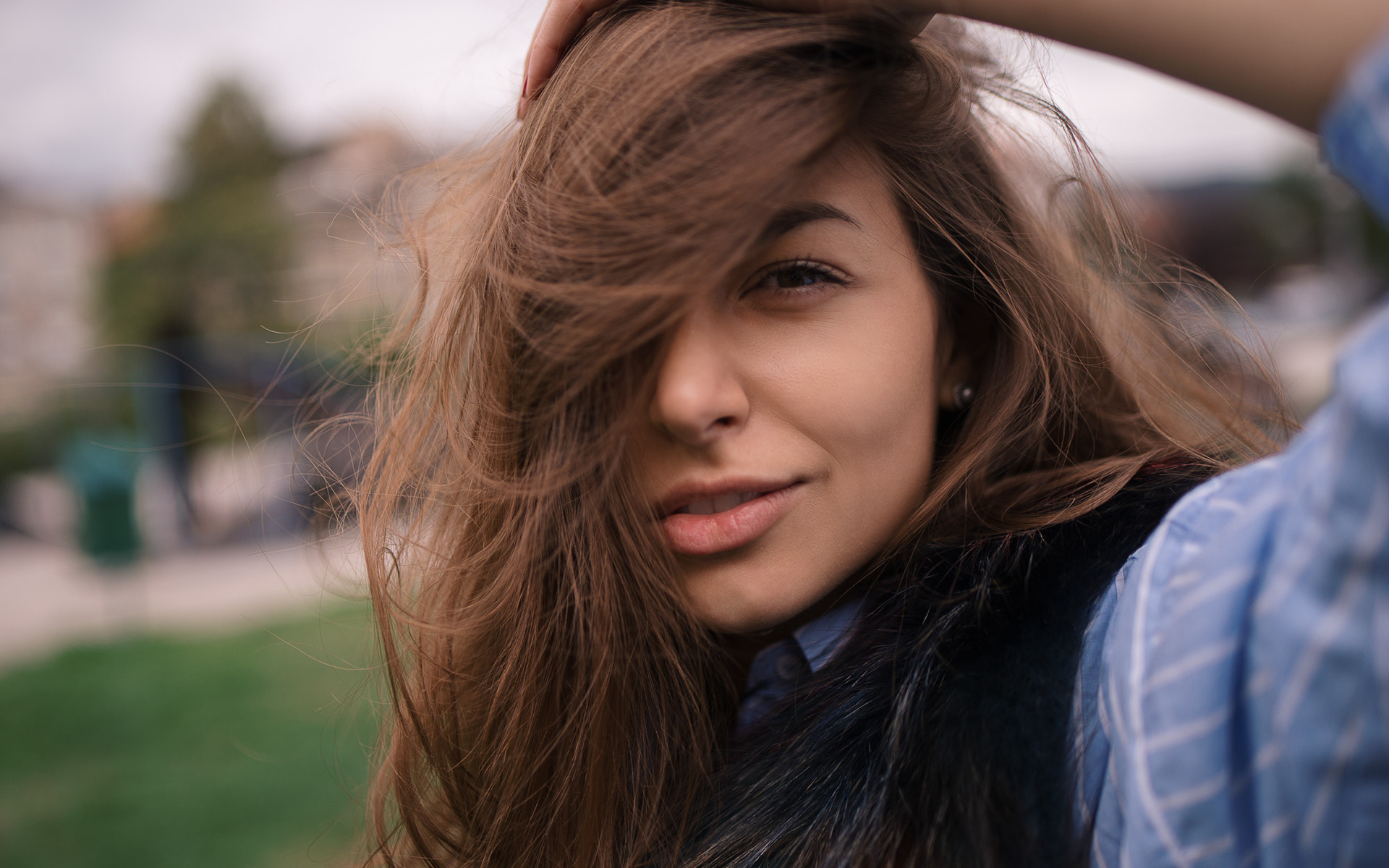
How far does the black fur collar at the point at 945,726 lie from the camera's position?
3.50 ft

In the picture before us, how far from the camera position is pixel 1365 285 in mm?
23188

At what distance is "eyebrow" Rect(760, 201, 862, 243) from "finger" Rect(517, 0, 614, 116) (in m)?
0.49

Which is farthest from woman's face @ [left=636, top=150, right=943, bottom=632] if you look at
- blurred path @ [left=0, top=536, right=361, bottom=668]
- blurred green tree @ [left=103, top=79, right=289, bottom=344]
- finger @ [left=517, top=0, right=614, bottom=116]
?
blurred green tree @ [left=103, top=79, right=289, bottom=344]

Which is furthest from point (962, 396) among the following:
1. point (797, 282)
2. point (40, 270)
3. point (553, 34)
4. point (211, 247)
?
point (40, 270)

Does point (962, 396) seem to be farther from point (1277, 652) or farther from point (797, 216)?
point (1277, 652)

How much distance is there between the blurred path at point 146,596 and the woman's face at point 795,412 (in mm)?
5938

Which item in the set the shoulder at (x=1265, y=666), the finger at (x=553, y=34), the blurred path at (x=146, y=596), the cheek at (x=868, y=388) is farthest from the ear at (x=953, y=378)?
the blurred path at (x=146, y=596)

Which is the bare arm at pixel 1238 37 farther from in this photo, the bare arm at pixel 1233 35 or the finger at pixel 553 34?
the finger at pixel 553 34

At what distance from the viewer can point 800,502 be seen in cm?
133

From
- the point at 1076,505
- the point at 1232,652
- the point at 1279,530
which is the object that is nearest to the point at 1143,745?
the point at 1232,652

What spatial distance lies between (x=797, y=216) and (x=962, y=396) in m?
0.55

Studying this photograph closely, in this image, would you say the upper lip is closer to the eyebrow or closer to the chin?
the chin

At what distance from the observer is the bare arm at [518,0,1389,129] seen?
2.95 ft

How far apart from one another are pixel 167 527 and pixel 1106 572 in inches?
482
